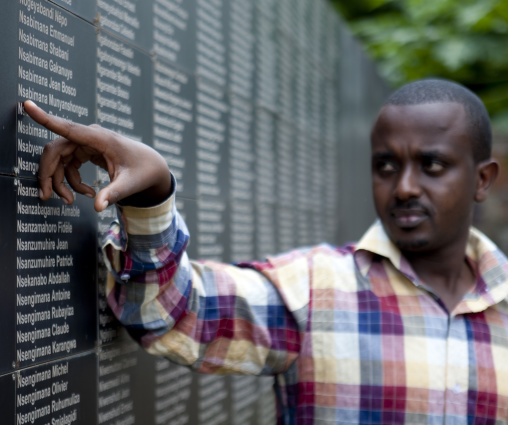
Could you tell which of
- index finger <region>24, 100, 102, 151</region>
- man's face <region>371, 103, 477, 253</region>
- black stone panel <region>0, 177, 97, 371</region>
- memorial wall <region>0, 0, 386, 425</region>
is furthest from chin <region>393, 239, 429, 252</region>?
index finger <region>24, 100, 102, 151</region>

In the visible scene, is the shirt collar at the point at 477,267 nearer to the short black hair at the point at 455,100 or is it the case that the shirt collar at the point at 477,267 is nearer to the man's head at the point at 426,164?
the man's head at the point at 426,164

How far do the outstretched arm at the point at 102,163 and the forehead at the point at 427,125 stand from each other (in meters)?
0.78

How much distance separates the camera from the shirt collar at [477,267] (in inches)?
85.5

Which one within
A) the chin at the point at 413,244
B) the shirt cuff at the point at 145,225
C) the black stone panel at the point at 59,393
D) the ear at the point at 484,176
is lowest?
the black stone panel at the point at 59,393

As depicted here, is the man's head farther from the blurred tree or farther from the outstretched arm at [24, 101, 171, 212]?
the blurred tree

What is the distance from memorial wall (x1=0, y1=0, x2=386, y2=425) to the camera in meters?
1.63

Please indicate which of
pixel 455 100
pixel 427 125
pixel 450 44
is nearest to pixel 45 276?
pixel 427 125

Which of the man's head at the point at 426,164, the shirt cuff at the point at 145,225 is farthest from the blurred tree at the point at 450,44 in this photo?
the shirt cuff at the point at 145,225

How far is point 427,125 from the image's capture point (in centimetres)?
218

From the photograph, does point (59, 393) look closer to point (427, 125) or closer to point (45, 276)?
point (45, 276)

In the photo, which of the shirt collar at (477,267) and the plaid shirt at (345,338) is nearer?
the plaid shirt at (345,338)

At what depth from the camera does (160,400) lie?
238 cm

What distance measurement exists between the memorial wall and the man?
0.14 m

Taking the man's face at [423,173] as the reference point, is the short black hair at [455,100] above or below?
above
